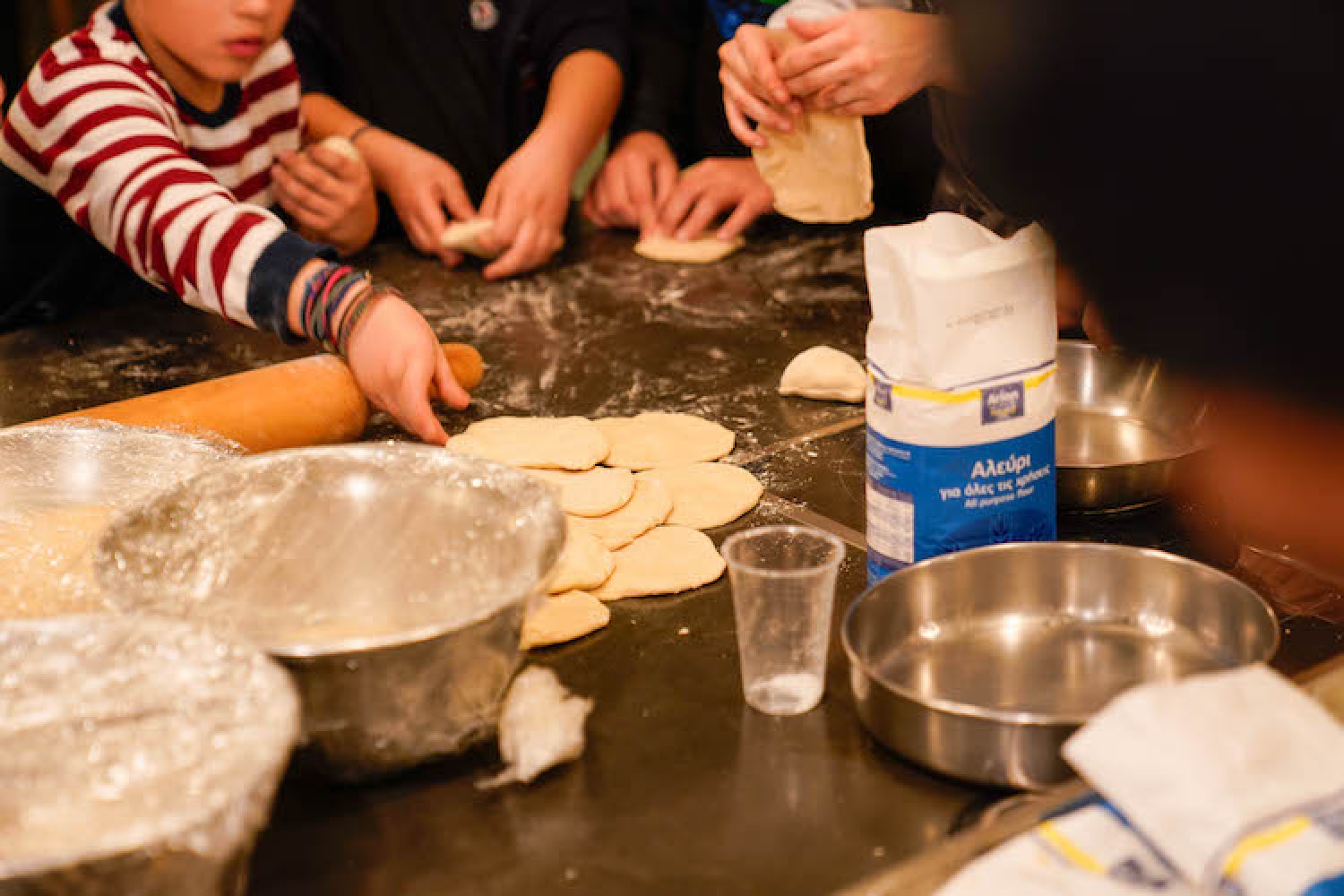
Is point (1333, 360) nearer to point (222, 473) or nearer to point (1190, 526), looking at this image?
point (1190, 526)

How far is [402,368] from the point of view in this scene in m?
1.62

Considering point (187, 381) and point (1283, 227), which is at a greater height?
point (1283, 227)

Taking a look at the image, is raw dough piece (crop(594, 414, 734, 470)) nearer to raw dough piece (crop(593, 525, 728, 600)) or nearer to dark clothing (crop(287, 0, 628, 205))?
raw dough piece (crop(593, 525, 728, 600))

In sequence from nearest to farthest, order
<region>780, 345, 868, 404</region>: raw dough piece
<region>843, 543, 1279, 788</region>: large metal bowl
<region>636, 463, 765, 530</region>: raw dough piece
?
1. <region>843, 543, 1279, 788</region>: large metal bowl
2. <region>636, 463, 765, 530</region>: raw dough piece
3. <region>780, 345, 868, 404</region>: raw dough piece

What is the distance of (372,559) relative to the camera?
3.48 ft

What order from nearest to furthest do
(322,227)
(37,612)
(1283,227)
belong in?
(1283,227)
(37,612)
(322,227)

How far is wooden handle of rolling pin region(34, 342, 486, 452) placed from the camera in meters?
1.51

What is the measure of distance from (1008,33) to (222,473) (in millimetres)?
753

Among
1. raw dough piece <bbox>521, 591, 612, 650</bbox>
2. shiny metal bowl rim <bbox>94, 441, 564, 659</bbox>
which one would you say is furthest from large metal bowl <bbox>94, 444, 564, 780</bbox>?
raw dough piece <bbox>521, 591, 612, 650</bbox>

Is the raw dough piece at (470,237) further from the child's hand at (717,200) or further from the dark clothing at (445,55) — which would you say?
the dark clothing at (445,55)

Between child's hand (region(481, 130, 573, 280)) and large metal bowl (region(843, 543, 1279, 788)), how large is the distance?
146 cm

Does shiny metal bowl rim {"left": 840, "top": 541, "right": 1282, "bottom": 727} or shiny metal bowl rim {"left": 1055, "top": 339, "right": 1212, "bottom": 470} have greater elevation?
shiny metal bowl rim {"left": 840, "top": 541, "right": 1282, "bottom": 727}

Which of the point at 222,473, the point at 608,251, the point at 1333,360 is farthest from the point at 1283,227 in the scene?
the point at 608,251

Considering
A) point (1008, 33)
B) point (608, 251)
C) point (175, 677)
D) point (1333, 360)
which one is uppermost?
point (1008, 33)
